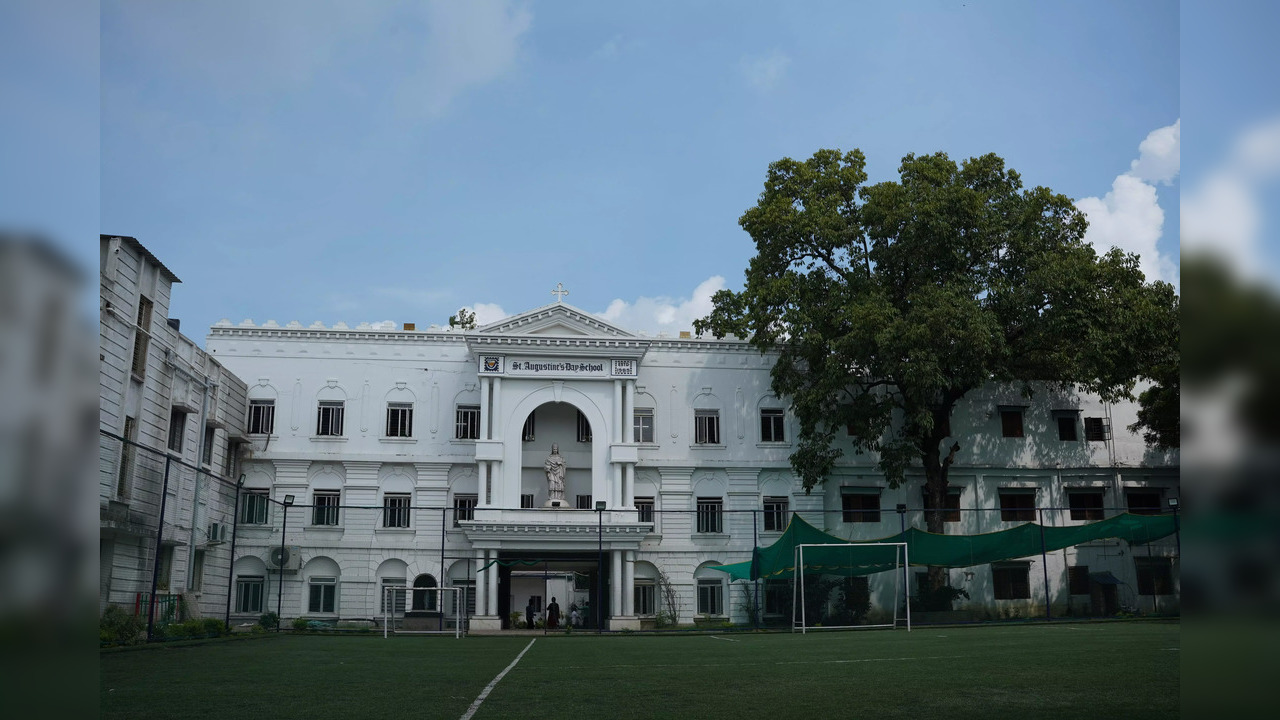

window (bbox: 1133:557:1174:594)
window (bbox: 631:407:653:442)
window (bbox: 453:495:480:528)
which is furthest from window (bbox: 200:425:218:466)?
window (bbox: 1133:557:1174:594)

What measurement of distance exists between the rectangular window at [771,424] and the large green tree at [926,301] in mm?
2694

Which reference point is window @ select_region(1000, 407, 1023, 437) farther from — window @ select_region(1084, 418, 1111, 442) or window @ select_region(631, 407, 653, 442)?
window @ select_region(631, 407, 653, 442)

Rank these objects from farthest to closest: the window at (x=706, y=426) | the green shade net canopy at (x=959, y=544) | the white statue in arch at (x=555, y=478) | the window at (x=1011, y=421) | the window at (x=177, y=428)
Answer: the window at (x=1011, y=421), the window at (x=706, y=426), the white statue in arch at (x=555, y=478), the window at (x=177, y=428), the green shade net canopy at (x=959, y=544)

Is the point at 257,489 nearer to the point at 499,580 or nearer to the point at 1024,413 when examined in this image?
the point at 499,580

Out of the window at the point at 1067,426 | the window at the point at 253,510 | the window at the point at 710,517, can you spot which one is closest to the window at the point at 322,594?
the window at the point at 253,510


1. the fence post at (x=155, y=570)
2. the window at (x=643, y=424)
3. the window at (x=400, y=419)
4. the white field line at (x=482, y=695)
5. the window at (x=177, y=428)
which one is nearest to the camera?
the white field line at (x=482, y=695)

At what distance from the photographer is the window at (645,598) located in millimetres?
30734

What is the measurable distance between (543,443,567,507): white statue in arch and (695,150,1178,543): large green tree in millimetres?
6509

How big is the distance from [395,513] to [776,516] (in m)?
12.4

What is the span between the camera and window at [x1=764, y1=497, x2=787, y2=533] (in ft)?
105

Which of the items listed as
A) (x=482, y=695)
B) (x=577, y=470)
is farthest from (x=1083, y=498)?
(x=482, y=695)

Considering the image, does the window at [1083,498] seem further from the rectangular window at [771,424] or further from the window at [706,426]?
→ the window at [706,426]
